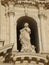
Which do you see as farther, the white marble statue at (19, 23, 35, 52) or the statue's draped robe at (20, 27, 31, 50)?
the statue's draped robe at (20, 27, 31, 50)

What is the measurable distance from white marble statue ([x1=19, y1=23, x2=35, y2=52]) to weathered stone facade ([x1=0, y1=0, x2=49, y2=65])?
346 mm

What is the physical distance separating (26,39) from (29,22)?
2175mm

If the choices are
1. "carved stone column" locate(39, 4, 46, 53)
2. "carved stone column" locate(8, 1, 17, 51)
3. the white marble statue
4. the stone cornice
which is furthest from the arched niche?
the white marble statue

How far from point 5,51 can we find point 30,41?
451cm

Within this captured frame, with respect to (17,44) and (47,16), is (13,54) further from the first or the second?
(47,16)

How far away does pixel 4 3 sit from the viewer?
21500 mm

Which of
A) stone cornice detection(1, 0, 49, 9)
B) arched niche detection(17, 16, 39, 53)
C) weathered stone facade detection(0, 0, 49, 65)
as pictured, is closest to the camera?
weathered stone facade detection(0, 0, 49, 65)

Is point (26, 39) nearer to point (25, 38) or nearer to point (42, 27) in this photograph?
point (25, 38)

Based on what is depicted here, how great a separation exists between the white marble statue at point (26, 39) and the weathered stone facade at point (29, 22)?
35 centimetres

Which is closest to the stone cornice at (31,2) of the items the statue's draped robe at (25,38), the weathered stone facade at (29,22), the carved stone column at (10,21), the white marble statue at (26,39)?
the weathered stone facade at (29,22)

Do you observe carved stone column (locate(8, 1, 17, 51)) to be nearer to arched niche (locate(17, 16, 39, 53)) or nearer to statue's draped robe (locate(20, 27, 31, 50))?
statue's draped robe (locate(20, 27, 31, 50))

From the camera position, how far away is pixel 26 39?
65.1 ft

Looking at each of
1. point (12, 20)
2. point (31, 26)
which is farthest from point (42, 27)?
point (12, 20)

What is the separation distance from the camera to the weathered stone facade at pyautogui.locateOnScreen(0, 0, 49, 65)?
18984mm
